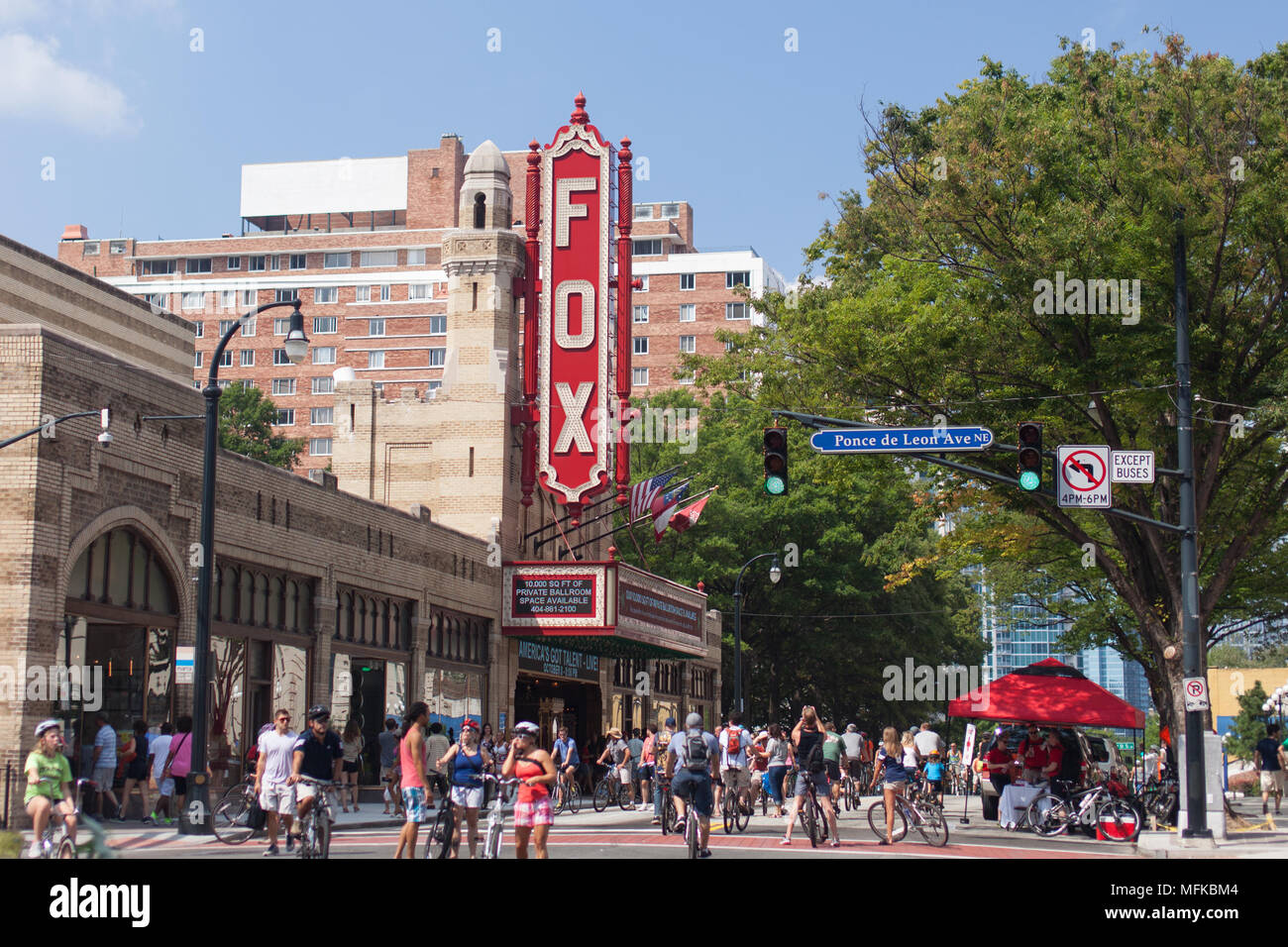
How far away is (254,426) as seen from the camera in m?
80.2

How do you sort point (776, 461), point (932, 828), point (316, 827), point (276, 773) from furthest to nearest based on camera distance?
point (776, 461) → point (932, 828) → point (276, 773) → point (316, 827)

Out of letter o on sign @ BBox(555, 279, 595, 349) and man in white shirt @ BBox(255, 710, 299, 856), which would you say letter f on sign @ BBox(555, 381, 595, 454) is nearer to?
letter o on sign @ BBox(555, 279, 595, 349)

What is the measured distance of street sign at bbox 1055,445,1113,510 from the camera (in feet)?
77.4

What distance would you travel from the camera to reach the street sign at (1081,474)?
77.4ft

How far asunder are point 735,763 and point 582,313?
647 inches

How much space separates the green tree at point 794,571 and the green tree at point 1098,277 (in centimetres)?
2688

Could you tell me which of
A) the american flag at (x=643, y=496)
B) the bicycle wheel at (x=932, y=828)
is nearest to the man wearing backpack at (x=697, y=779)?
the bicycle wheel at (x=932, y=828)

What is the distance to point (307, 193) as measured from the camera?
360ft

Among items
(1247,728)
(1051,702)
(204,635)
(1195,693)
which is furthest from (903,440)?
(1247,728)

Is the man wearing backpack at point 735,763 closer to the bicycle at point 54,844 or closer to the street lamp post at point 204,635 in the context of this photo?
the street lamp post at point 204,635

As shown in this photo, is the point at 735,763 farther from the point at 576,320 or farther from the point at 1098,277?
the point at 576,320

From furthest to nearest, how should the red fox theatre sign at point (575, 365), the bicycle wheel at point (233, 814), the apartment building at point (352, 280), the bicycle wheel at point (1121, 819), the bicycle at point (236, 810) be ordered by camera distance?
the apartment building at point (352, 280)
the red fox theatre sign at point (575, 365)
the bicycle wheel at point (1121, 819)
the bicycle wheel at point (233, 814)
the bicycle at point (236, 810)
